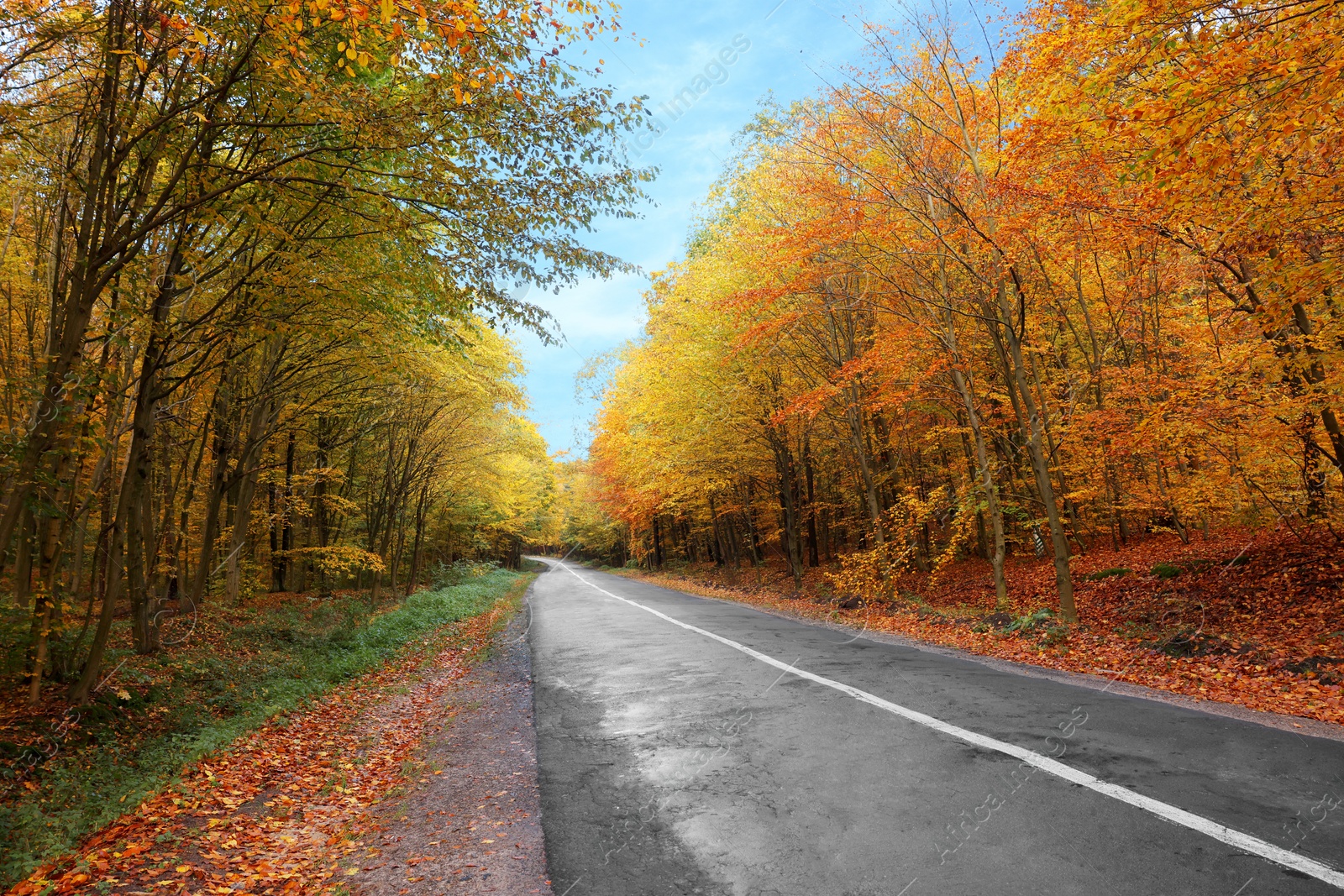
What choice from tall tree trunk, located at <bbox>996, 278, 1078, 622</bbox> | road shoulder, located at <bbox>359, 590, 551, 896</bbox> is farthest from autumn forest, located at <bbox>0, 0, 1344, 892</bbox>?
road shoulder, located at <bbox>359, 590, 551, 896</bbox>

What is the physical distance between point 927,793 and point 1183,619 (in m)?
8.08

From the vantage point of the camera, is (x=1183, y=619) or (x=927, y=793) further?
(x=1183, y=619)

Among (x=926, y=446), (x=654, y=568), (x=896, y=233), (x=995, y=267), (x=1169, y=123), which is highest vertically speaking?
(x=896, y=233)

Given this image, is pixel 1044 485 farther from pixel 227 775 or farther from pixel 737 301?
pixel 227 775

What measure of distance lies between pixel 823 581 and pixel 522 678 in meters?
13.9

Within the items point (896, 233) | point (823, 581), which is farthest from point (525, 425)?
point (896, 233)

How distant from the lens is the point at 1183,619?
9227mm

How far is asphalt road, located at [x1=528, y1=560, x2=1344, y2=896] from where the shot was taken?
2.96 meters

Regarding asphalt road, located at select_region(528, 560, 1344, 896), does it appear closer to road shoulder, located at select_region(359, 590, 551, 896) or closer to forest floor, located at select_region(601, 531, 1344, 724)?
road shoulder, located at select_region(359, 590, 551, 896)

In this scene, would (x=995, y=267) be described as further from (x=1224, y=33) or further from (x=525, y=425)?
(x=525, y=425)

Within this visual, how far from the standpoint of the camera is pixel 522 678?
8492 mm

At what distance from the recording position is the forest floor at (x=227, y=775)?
3648 millimetres

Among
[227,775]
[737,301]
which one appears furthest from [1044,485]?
[227,775]

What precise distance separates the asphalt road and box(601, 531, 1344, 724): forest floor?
1.79m
